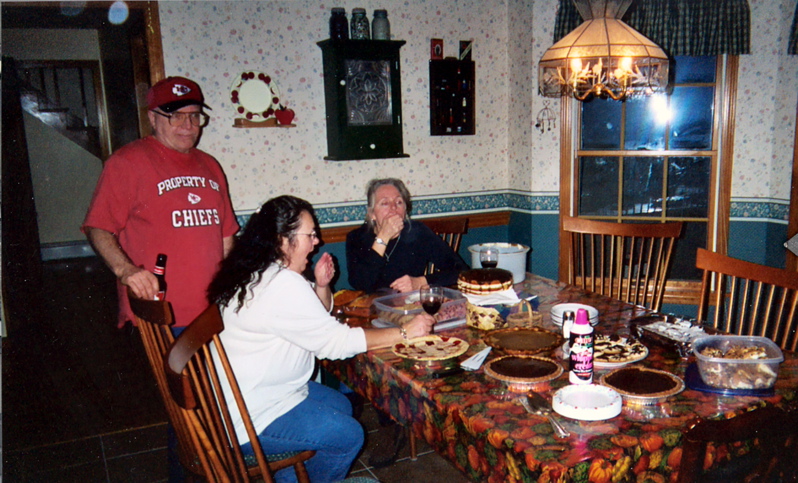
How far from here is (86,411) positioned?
310 centimetres

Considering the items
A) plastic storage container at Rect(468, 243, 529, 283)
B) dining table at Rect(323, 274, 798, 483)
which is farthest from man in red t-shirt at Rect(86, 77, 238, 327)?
plastic storage container at Rect(468, 243, 529, 283)

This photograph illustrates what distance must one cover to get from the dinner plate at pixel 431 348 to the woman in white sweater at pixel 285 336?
3cm

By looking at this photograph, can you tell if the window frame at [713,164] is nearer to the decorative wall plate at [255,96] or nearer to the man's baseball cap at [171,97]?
the decorative wall plate at [255,96]

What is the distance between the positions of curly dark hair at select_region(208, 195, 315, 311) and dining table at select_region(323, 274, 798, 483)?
1.30 ft

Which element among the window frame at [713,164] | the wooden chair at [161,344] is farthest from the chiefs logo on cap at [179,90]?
the window frame at [713,164]

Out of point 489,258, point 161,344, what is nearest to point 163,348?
point 161,344

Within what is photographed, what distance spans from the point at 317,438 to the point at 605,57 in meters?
1.50

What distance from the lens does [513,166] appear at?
3.95 m

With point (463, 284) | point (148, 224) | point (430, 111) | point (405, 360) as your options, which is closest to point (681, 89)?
point (430, 111)

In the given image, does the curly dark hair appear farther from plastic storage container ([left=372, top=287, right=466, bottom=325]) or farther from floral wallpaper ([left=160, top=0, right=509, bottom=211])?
floral wallpaper ([left=160, top=0, right=509, bottom=211])

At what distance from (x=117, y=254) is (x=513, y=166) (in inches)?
103

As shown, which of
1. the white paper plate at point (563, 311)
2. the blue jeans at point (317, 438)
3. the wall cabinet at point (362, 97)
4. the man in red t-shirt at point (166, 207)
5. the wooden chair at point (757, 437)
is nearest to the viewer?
the wooden chair at point (757, 437)

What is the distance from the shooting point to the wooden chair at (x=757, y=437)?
884 mm

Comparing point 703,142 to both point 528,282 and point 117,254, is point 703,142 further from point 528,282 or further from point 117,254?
point 117,254
